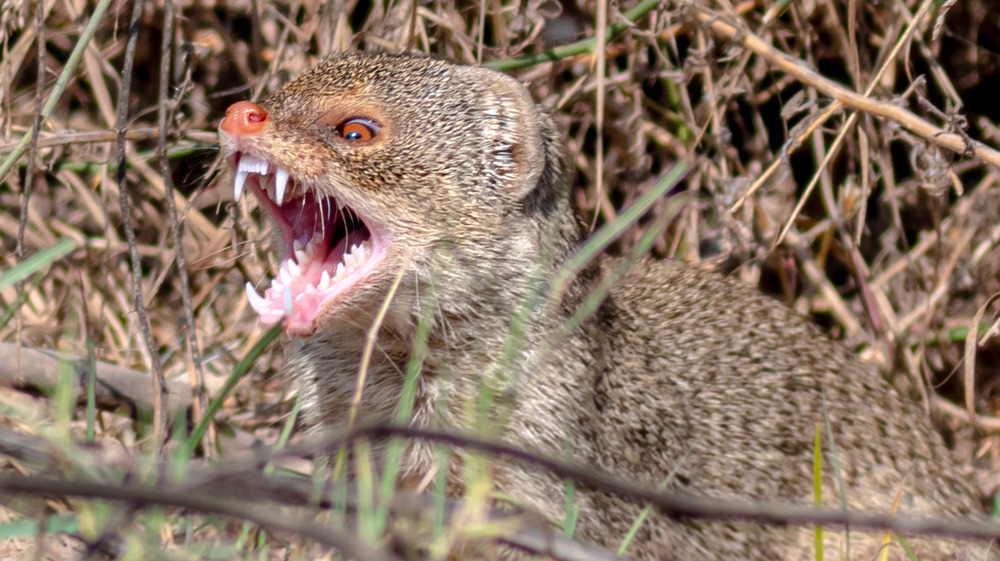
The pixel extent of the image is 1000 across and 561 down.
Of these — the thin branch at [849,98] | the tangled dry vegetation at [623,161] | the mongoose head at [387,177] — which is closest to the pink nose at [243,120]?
the mongoose head at [387,177]

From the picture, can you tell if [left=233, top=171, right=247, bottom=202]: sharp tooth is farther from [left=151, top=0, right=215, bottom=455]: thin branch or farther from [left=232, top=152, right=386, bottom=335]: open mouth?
[left=151, top=0, right=215, bottom=455]: thin branch

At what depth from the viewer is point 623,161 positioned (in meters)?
3.14

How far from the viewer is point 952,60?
322 centimetres

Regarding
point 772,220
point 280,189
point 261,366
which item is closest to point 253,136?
point 280,189

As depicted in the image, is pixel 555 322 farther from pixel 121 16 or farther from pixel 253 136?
pixel 121 16

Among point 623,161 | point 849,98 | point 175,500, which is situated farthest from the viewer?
point 623,161

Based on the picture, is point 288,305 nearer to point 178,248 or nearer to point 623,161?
point 178,248

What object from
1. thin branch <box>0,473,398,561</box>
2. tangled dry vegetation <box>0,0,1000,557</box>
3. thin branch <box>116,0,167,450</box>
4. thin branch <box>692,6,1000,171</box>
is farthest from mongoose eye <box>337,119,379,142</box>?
thin branch <box>0,473,398,561</box>

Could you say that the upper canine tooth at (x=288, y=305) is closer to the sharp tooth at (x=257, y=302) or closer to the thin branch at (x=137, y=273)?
the sharp tooth at (x=257, y=302)

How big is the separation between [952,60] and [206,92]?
2248 millimetres

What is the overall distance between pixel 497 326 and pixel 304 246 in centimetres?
41

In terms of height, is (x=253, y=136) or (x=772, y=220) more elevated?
(x=253, y=136)

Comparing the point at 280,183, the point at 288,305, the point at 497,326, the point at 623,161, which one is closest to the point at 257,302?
the point at 288,305

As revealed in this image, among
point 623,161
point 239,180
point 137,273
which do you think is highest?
point 239,180
